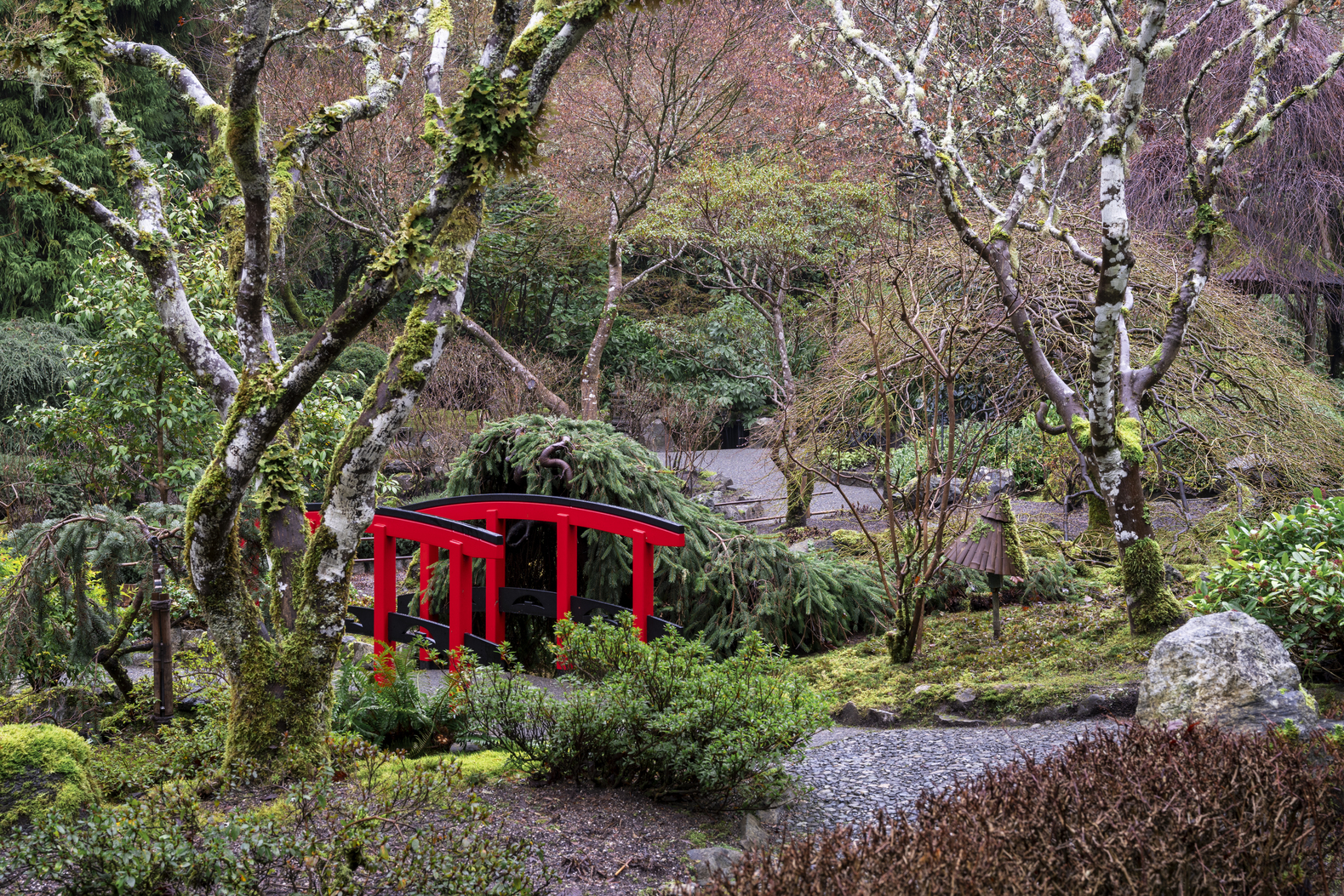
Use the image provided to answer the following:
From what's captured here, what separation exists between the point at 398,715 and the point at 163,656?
146 centimetres

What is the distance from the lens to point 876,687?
6.28 metres

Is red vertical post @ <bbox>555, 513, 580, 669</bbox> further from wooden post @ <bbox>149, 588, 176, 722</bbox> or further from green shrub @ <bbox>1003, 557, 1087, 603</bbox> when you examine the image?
green shrub @ <bbox>1003, 557, 1087, 603</bbox>

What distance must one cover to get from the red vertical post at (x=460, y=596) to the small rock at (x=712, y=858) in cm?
340

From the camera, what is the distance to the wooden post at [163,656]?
4984mm

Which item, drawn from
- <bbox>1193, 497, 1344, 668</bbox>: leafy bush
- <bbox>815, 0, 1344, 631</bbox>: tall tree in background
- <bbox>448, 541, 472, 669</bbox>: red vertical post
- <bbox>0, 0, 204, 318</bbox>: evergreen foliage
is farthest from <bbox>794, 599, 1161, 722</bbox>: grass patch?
<bbox>0, 0, 204, 318</bbox>: evergreen foliage

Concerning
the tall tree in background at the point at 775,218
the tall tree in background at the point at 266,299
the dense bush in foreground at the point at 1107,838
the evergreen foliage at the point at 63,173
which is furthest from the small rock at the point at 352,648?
the evergreen foliage at the point at 63,173

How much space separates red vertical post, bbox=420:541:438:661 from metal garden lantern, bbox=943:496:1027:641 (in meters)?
3.88

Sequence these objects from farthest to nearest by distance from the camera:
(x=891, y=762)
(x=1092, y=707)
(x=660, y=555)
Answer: (x=660, y=555), (x=1092, y=707), (x=891, y=762)

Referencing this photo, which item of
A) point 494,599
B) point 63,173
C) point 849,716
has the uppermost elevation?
point 63,173

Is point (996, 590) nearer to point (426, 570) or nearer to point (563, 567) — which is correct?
point (563, 567)

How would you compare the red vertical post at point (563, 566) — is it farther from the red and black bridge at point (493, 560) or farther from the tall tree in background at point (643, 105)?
the tall tree in background at point (643, 105)

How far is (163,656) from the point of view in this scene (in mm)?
5066

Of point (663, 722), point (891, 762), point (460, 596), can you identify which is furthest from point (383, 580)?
point (891, 762)

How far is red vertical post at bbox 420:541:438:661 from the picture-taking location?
287 inches
